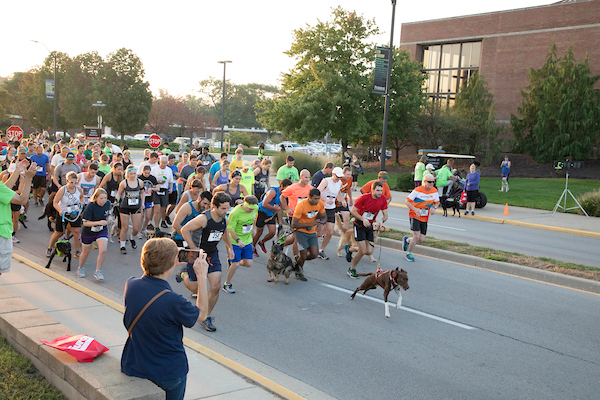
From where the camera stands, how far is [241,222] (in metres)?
7.88

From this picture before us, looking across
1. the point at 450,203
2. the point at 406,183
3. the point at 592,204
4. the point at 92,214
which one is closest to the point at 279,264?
the point at 92,214

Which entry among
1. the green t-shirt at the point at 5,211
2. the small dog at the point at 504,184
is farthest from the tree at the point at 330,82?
the green t-shirt at the point at 5,211

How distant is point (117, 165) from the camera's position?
1104 centimetres

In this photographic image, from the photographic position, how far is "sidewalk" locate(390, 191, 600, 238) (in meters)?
16.4

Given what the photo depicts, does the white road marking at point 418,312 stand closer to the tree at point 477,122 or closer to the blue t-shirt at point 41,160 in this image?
the blue t-shirt at point 41,160

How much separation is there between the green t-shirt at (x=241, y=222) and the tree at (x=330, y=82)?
27531mm

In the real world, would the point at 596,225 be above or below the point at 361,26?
below

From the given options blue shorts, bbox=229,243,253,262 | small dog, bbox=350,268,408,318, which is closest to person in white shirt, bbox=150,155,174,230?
blue shorts, bbox=229,243,253,262

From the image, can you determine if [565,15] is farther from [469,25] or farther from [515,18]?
[469,25]

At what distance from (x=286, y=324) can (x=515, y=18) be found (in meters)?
45.6

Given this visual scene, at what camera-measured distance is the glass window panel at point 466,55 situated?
4827cm

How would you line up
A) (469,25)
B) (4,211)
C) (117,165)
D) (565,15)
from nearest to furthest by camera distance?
1. (4,211)
2. (117,165)
3. (565,15)
4. (469,25)

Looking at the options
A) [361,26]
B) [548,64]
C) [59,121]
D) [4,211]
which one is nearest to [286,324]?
[4,211]

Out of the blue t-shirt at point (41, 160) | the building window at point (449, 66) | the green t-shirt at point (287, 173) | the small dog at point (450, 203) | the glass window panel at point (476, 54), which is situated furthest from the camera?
the building window at point (449, 66)
